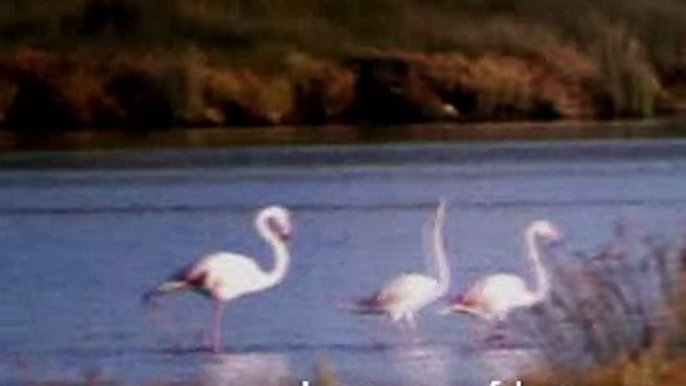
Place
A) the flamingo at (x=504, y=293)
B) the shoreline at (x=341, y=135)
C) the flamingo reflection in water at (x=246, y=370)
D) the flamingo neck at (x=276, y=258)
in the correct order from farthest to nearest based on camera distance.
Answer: the flamingo neck at (x=276, y=258) → the shoreline at (x=341, y=135) → the flamingo at (x=504, y=293) → the flamingo reflection in water at (x=246, y=370)

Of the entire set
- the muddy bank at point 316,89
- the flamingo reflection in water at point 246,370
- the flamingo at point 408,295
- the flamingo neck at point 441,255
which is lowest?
the flamingo reflection in water at point 246,370

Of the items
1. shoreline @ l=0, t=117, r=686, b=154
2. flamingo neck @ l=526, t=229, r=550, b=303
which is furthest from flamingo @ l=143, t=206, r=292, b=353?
flamingo neck @ l=526, t=229, r=550, b=303

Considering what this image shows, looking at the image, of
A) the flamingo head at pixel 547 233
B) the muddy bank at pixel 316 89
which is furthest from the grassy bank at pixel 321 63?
the flamingo head at pixel 547 233

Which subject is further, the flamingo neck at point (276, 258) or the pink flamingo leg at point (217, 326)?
the flamingo neck at point (276, 258)

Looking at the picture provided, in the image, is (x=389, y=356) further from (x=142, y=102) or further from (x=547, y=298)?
(x=142, y=102)

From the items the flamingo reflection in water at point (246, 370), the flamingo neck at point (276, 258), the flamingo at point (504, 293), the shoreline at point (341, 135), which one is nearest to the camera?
the flamingo reflection in water at point (246, 370)

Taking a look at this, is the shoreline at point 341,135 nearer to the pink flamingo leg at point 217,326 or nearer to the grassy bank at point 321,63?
the grassy bank at point 321,63

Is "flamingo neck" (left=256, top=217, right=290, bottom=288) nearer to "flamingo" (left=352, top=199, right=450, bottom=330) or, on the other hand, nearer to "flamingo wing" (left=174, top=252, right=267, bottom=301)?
"flamingo wing" (left=174, top=252, right=267, bottom=301)

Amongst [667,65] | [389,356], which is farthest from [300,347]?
[667,65]

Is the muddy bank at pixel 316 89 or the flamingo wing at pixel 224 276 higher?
the muddy bank at pixel 316 89
